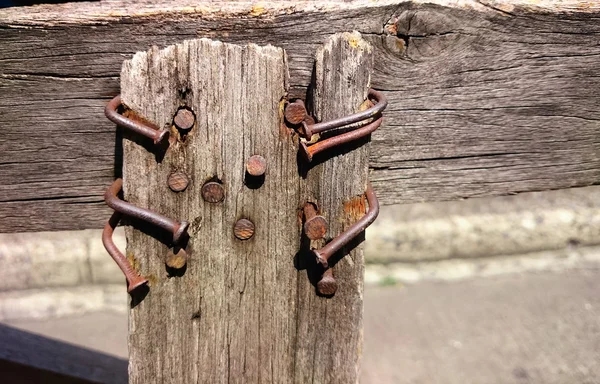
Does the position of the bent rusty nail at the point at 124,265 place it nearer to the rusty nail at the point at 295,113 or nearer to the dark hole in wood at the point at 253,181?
the dark hole in wood at the point at 253,181

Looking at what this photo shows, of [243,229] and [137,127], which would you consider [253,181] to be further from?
[137,127]

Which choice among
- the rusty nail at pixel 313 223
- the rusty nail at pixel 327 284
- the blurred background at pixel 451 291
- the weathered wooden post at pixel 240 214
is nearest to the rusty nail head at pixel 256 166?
the weathered wooden post at pixel 240 214

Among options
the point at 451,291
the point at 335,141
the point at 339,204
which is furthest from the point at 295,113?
the point at 451,291

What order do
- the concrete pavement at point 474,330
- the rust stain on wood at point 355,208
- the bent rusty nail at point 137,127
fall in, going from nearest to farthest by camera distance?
the bent rusty nail at point 137,127 < the rust stain on wood at point 355,208 < the concrete pavement at point 474,330

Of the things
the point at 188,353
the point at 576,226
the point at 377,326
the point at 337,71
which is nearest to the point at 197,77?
the point at 337,71

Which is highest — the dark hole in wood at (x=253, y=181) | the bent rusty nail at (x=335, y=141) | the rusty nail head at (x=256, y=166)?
the bent rusty nail at (x=335, y=141)

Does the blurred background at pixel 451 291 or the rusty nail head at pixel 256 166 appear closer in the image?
the rusty nail head at pixel 256 166
